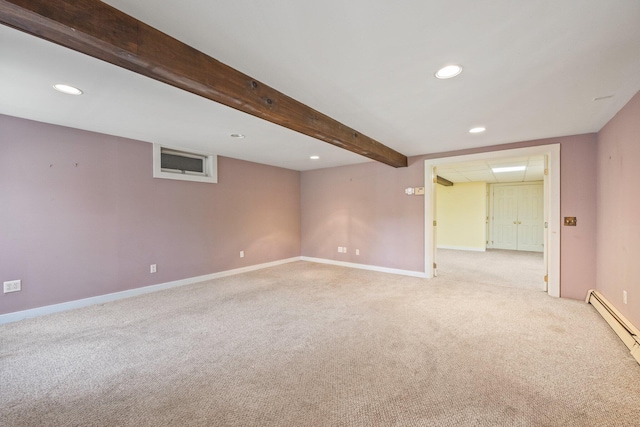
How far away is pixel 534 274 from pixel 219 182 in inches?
250

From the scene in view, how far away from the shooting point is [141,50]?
150 centimetres

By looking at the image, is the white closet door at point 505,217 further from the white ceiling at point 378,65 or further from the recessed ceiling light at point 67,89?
the recessed ceiling light at point 67,89

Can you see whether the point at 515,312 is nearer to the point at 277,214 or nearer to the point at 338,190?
the point at 338,190

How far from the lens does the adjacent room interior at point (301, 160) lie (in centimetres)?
156

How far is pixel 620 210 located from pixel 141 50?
14.5ft

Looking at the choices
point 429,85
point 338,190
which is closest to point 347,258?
point 338,190

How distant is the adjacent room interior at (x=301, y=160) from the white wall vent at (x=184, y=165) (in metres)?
0.04

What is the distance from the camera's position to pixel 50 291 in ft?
10.7

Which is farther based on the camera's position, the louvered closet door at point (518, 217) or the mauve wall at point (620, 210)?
the louvered closet door at point (518, 217)

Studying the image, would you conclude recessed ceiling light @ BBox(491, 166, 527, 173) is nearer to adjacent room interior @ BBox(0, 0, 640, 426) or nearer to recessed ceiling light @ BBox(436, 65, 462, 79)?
adjacent room interior @ BBox(0, 0, 640, 426)

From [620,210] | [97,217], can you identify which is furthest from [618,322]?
[97,217]

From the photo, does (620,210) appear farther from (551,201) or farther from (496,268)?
(496,268)

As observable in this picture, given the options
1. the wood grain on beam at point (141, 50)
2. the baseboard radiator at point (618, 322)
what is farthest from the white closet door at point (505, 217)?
the wood grain on beam at point (141, 50)

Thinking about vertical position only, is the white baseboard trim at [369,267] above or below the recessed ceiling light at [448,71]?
below
